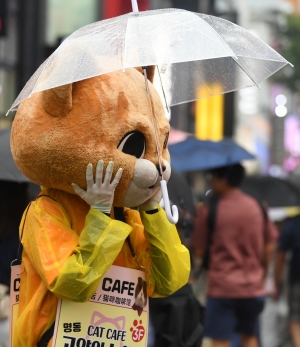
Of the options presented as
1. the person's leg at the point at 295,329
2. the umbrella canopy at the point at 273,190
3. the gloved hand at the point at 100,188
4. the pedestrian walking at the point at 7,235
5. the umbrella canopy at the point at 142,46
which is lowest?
the person's leg at the point at 295,329

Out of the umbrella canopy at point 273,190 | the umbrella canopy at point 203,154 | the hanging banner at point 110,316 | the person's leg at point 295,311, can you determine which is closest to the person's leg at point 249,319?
the person's leg at point 295,311

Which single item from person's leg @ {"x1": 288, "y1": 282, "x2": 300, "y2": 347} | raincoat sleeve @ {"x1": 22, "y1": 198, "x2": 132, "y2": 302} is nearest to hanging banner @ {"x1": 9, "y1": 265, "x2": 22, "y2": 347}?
raincoat sleeve @ {"x1": 22, "y1": 198, "x2": 132, "y2": 302}

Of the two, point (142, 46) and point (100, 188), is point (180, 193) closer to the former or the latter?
point (100, 188)

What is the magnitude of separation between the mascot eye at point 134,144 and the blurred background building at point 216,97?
2.98 metres

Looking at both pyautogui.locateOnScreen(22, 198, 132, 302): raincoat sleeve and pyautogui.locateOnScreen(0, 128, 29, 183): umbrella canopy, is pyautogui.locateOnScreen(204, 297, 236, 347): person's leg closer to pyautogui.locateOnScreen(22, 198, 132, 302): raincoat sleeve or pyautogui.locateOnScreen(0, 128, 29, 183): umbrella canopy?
pyautogui.locateOnScreen(0, 128, 29, 183): umbrella canopy

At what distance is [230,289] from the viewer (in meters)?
7.11

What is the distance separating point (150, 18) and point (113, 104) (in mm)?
418

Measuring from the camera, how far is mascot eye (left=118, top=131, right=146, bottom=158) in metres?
3.56

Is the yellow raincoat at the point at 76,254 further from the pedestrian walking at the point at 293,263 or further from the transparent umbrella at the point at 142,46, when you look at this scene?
the pedestrian walking at the point at 293,263

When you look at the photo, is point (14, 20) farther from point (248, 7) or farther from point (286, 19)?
point (248, 7)

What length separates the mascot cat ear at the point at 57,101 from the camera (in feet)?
11.2

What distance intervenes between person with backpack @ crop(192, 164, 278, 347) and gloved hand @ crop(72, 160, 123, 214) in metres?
3.80

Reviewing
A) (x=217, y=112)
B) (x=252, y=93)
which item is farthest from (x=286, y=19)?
(x=217, y=112)

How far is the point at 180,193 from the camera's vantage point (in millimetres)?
5438
